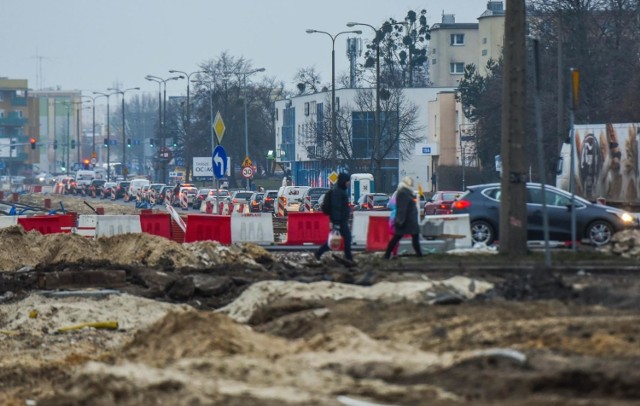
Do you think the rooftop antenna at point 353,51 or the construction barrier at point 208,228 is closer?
the construction barrier at point 208,228

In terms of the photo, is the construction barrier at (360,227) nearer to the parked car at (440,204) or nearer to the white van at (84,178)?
the parked car at (440,204)

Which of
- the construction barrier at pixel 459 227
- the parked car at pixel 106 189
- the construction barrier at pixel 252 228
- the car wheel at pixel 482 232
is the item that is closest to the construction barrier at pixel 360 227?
the construction barrier at pixel 252 228

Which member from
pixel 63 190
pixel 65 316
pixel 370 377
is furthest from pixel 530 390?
pixel 63 190

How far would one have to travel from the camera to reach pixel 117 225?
3600cm

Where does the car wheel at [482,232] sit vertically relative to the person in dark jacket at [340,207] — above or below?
below

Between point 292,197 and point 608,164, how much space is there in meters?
28.9

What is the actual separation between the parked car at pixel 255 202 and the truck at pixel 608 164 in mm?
30678

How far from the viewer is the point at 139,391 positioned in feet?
38.3

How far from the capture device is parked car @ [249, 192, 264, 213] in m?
72.3

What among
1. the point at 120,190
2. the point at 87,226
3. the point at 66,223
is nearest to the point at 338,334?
the point at 87,226

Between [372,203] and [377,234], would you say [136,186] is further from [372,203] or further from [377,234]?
[377,234]

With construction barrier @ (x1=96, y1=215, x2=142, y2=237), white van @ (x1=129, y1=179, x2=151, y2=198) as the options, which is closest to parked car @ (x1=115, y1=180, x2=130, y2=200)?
white van @ (x1=129, y1=179, x2=151, y2=198)

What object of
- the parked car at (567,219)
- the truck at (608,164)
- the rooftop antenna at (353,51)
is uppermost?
the rooftop antenna at (353,51)

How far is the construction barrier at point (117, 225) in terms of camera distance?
118ft
